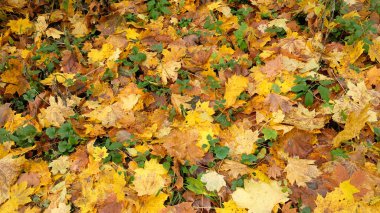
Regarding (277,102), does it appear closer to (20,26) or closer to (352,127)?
(352,127)

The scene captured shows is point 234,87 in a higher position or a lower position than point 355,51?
lower

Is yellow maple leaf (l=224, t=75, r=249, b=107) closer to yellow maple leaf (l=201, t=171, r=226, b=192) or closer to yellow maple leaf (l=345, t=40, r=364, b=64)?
yellow maple leaf (l=201, t=171, r=226, b=192)

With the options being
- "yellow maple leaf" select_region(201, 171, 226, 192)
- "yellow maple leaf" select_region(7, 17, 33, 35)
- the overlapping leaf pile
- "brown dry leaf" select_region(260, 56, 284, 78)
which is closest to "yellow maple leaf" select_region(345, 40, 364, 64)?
the overlapping leaf pile

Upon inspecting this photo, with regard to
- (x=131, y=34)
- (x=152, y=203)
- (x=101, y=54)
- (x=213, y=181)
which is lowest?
(x=152, y=203)

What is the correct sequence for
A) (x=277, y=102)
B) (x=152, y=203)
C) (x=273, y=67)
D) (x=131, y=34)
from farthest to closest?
(x=131, y=34), (x=273, y=67), (x=277, y=102), (x=152, y=203)

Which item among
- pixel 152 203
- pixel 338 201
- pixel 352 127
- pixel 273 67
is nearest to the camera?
pixel 338 201

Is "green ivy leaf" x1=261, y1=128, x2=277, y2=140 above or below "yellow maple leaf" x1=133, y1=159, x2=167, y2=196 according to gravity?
above

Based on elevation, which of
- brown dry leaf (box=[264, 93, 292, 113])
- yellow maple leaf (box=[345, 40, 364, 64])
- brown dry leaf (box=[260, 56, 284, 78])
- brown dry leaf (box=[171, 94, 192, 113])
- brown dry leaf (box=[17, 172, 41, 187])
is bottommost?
brown dry leaf (box=[17, 172, 41, 187])

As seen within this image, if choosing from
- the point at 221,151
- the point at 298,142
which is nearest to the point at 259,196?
the point at 221,151

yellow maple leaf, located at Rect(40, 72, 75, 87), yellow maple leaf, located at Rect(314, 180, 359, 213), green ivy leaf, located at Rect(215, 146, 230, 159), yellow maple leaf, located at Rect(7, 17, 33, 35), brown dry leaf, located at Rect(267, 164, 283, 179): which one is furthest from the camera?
yellow maple leaf, located at Rect(7, 17, 33, 35)
